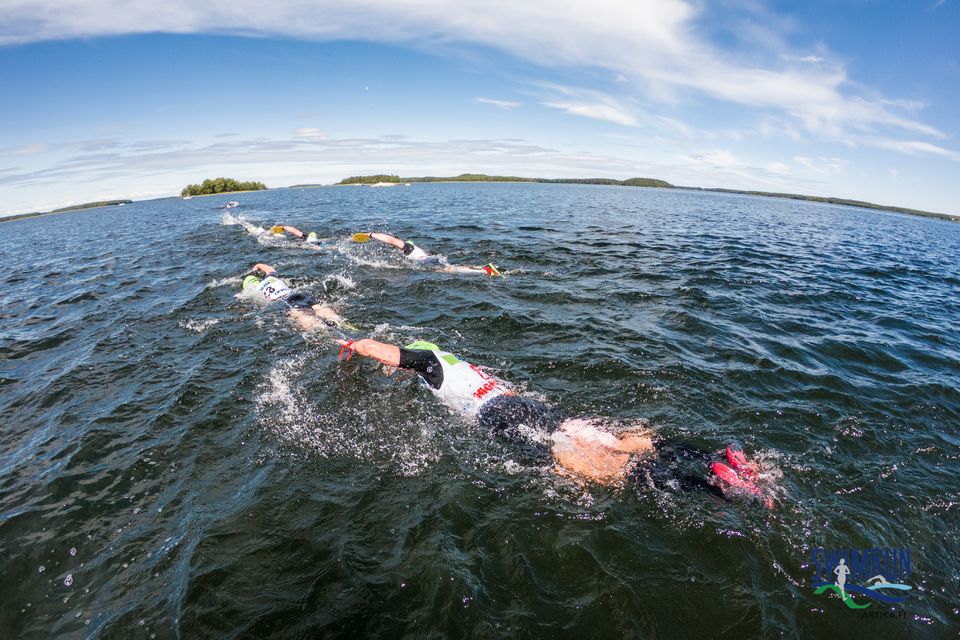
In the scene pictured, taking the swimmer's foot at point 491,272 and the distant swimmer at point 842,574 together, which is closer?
the distant swimmer at point 842,574

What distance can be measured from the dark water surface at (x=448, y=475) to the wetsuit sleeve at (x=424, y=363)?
0.68 m

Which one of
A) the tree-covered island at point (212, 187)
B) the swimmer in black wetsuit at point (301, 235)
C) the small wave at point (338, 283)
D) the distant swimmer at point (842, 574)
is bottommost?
the distant swimmer at point (842, 574)

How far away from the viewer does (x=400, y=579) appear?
4531mm

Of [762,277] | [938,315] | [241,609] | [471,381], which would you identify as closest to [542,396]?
[471,381]

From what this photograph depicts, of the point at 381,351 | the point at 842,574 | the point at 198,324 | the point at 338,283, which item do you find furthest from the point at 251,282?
the point at 842,574

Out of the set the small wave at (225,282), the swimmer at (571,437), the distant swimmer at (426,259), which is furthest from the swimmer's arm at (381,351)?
the small wave at (225,282)

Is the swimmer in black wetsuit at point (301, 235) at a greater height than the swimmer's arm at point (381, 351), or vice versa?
the swimmer in black wetsuit at point (301, 235)

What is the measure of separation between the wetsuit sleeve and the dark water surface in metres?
0.68

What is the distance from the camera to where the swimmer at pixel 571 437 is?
579 centimetres

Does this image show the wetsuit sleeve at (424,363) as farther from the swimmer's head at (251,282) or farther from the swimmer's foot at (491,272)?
the swimmer's head at (251,282)

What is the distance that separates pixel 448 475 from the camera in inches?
239

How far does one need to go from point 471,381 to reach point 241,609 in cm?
448

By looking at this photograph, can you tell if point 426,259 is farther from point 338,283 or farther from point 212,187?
point 212,187

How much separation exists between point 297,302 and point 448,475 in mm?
8808
